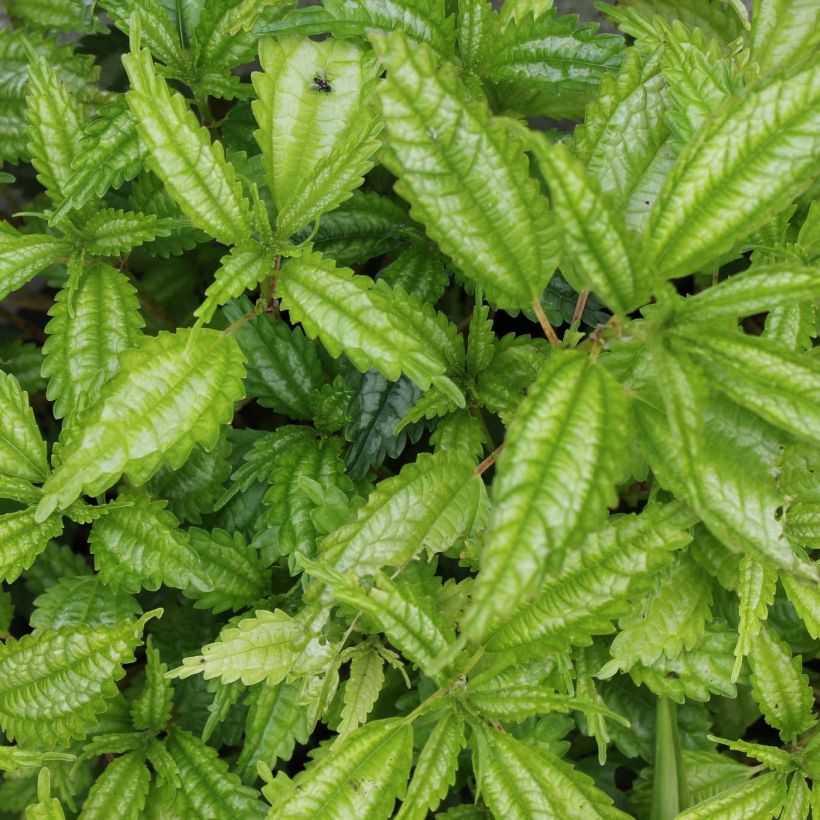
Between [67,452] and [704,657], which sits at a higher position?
[67,452]

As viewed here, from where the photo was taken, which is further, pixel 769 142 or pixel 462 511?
pixel 462 511

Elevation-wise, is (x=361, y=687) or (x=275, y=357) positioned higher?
(x=275, y=357)

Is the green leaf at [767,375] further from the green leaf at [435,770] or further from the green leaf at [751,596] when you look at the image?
the green leaf at [435,770]

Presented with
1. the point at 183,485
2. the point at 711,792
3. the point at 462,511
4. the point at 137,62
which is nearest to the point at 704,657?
the point at 711,792

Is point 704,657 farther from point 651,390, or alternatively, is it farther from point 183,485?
point 183,485

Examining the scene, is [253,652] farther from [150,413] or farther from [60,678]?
[150,413]

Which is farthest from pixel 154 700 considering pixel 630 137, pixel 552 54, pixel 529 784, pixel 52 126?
pixel 552 54

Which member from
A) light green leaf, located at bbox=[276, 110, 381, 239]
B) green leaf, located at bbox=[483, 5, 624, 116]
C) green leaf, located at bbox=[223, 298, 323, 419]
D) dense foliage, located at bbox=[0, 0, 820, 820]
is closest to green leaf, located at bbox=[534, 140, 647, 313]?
dense foliage, located at bbox=[0, 0, 820, 820]
